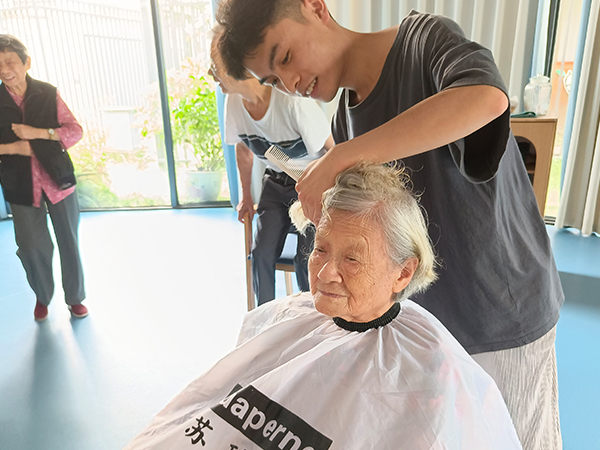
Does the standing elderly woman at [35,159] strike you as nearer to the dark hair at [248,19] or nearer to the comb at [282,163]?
the comb at [282,163]

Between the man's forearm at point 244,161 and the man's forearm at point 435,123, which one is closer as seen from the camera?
the man's forearm at point 435,123

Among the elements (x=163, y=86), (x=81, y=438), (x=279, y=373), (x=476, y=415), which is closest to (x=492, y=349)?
(x=476, y=415)

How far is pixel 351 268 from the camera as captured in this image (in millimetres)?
911

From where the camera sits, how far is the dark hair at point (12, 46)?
7.45 feet

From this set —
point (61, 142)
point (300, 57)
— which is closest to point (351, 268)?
point (300, 57)

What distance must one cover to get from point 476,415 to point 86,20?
208 inches

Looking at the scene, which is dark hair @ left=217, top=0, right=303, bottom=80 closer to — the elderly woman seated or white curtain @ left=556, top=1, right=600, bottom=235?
the elderly woman seated

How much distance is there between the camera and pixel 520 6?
134 inches

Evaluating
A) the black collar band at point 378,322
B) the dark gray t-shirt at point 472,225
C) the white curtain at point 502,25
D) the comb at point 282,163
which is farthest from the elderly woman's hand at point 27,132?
the white curtain at point 502,25

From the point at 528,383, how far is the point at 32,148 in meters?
2.55

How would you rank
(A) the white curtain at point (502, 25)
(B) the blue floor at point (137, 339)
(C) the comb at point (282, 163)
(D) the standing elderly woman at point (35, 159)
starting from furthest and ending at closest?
(A) the white curtain at point (502, 25), (D) the standing elderly woman at point (35, 159), (B) the blue floor at point (137, 339), (C) the comb at point (282, 163)

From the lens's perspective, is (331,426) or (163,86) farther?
(163,86)

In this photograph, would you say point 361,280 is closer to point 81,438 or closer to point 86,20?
point 81,438

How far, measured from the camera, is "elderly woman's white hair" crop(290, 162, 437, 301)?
91cm
